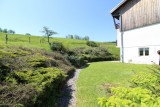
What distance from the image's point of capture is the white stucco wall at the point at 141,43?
19.6 m

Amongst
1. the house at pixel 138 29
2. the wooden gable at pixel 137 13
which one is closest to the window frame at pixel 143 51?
the house at pixel 138 29

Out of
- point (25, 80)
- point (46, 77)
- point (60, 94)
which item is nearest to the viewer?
point (25, 80)

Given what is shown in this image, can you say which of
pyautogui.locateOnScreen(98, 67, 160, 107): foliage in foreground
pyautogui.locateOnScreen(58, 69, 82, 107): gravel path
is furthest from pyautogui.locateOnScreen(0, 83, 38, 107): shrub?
pyautogui.locateOnScreen(98, 67, 160, 107): foliage in foreground

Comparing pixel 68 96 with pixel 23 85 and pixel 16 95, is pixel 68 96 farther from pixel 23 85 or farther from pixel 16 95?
pixel 16 95

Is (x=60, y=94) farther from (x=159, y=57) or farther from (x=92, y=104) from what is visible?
(x=159, y=57)

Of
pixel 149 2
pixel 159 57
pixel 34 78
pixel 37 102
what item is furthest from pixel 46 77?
pixel 149 2

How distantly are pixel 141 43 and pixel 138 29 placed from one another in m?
1.68

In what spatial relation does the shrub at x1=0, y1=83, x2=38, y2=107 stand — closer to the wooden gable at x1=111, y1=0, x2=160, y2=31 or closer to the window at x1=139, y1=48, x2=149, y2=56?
the wooden gable at x1=111, y1=0, x2=160, y2=31

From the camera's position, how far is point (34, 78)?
7281 millimetres

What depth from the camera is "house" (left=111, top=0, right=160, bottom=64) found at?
64.3 ft

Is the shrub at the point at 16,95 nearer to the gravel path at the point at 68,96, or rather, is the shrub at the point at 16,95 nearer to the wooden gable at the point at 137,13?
the gravel path at the point at 68,96

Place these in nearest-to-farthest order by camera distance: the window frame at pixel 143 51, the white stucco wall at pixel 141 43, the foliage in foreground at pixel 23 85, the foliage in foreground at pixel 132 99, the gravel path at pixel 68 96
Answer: the foliage in foreground at pixel 132 99, the foliage in foreground at pixel 23 85, the gravel path at pixel 68 96, the white stucco wall at pixel 141 43, the window frame at pixel 143 51

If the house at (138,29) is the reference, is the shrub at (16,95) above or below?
below

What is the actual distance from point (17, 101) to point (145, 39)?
18.5 metres
